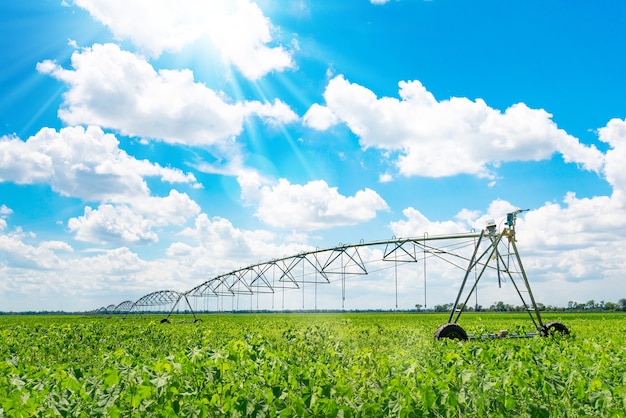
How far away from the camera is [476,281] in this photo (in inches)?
751

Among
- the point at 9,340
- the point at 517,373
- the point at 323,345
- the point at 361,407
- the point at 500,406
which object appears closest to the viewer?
the point at 361,407

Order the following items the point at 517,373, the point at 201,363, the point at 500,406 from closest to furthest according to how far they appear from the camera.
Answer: the point at 500,406, the point at 517,373, the point at 201,363

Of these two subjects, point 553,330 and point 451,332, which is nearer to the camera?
point 451,332

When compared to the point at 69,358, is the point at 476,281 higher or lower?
higher

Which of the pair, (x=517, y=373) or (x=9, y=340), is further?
(x=9, y=340)

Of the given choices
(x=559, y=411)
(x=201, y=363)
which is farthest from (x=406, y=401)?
(x=201, y=363)

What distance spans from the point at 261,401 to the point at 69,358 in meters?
14.5

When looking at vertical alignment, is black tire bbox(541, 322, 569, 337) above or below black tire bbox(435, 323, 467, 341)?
below

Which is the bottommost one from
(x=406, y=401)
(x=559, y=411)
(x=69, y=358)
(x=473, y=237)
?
(x=69, y=358)

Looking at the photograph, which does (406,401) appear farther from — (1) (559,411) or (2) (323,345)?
(2) (323,345)

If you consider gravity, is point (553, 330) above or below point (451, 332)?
below

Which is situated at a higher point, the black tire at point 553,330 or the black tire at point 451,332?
the black tire at point 451,332

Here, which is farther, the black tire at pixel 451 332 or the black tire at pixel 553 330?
the black tire at pixel 553 330

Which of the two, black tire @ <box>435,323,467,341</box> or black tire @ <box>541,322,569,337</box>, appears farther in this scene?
black tire @ <box>541,322,569,337</box>
